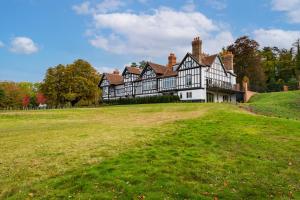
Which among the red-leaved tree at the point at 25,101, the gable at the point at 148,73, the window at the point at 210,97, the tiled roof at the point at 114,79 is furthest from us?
the red-leaved tree at the point at 25,101

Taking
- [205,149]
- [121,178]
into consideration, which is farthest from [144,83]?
[121,178]

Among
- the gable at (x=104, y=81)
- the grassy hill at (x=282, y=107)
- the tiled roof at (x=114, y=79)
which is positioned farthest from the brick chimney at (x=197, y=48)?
the gable at (x=104, y=81)

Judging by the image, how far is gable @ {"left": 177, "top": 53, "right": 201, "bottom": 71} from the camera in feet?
163

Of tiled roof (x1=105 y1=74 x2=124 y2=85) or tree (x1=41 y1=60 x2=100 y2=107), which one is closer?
tree (x1=41 y1=60 x2=100 y2=107)

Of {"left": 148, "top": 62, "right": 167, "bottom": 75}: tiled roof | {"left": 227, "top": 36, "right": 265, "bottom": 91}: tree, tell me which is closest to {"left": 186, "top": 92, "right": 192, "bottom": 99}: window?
{"left": 148, "top": 62, "right": 167, "bottom": 75}: tiled roof

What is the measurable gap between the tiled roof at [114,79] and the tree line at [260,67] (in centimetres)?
2601

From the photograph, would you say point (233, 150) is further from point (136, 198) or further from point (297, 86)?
point (297, 86)

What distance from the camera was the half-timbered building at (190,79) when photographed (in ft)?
164

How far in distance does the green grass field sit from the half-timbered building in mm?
31967

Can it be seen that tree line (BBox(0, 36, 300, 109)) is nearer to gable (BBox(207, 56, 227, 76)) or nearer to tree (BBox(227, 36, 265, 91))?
tree (BBox(227, 36, 265, 91))

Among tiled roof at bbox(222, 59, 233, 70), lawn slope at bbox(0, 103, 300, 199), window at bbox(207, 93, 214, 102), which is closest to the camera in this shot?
lawn slope at bbox(0, 103, 300, 199)

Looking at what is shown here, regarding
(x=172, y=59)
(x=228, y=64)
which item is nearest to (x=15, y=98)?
(x=172, y=59)

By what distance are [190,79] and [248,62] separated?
19841 mm

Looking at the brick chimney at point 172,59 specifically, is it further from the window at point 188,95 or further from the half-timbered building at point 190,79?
the window at point 188,95
